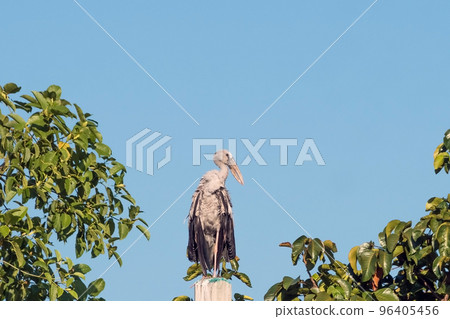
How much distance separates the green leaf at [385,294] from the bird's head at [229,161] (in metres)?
1.99

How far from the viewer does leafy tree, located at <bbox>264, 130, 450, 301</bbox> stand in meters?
9.74

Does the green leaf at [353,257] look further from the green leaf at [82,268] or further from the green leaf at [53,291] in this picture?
the green leaf at [53,291]

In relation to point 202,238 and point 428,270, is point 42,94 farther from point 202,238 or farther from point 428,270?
point 428,270

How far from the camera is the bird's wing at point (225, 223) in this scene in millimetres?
9648

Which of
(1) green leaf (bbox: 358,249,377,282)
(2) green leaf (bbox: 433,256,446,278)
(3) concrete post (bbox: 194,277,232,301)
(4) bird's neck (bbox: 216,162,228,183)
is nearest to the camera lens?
(3) concrete post (bbox: 194,277,232,301)

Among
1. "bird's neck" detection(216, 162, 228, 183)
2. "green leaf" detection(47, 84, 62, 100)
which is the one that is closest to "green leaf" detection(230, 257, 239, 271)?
"bird's neck" detection(216, 162, 228, 183)

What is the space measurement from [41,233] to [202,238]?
6.04 ft

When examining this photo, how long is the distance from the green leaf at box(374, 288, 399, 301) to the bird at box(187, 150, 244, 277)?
171 cm

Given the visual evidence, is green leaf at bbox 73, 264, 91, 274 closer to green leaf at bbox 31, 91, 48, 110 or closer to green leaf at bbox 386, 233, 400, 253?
green leaf at bbox 31, 91, 48, 110

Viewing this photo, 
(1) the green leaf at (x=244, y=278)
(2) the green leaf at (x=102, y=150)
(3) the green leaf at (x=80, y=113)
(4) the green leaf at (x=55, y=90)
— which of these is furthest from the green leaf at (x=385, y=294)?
(4) the green leaf at (x=55, y=90)
